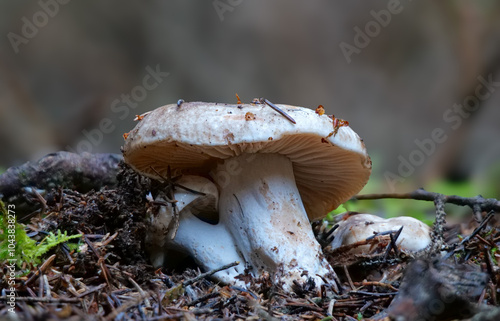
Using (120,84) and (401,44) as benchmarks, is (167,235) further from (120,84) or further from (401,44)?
(401,44)

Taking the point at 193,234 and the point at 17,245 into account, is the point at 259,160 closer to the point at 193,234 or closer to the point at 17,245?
the point at 193,234

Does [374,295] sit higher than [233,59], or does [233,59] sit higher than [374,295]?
[233,59]

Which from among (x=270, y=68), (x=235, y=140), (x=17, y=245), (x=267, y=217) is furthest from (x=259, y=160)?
(x=270, y=68)

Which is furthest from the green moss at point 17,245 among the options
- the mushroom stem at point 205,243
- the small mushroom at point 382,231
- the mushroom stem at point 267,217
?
the small mushroom at point 382,231

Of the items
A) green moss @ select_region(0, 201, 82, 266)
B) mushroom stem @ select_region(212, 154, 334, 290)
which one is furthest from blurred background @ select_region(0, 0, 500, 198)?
green moss @ select_region(0, 201, 82, 266)

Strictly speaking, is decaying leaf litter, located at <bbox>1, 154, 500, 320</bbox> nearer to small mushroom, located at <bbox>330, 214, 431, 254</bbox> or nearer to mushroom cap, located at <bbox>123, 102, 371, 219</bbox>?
small mushroom, located at <bbox>330, 214, 431, 254</bbox>

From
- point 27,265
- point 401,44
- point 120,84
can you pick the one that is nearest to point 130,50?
point 120,84
